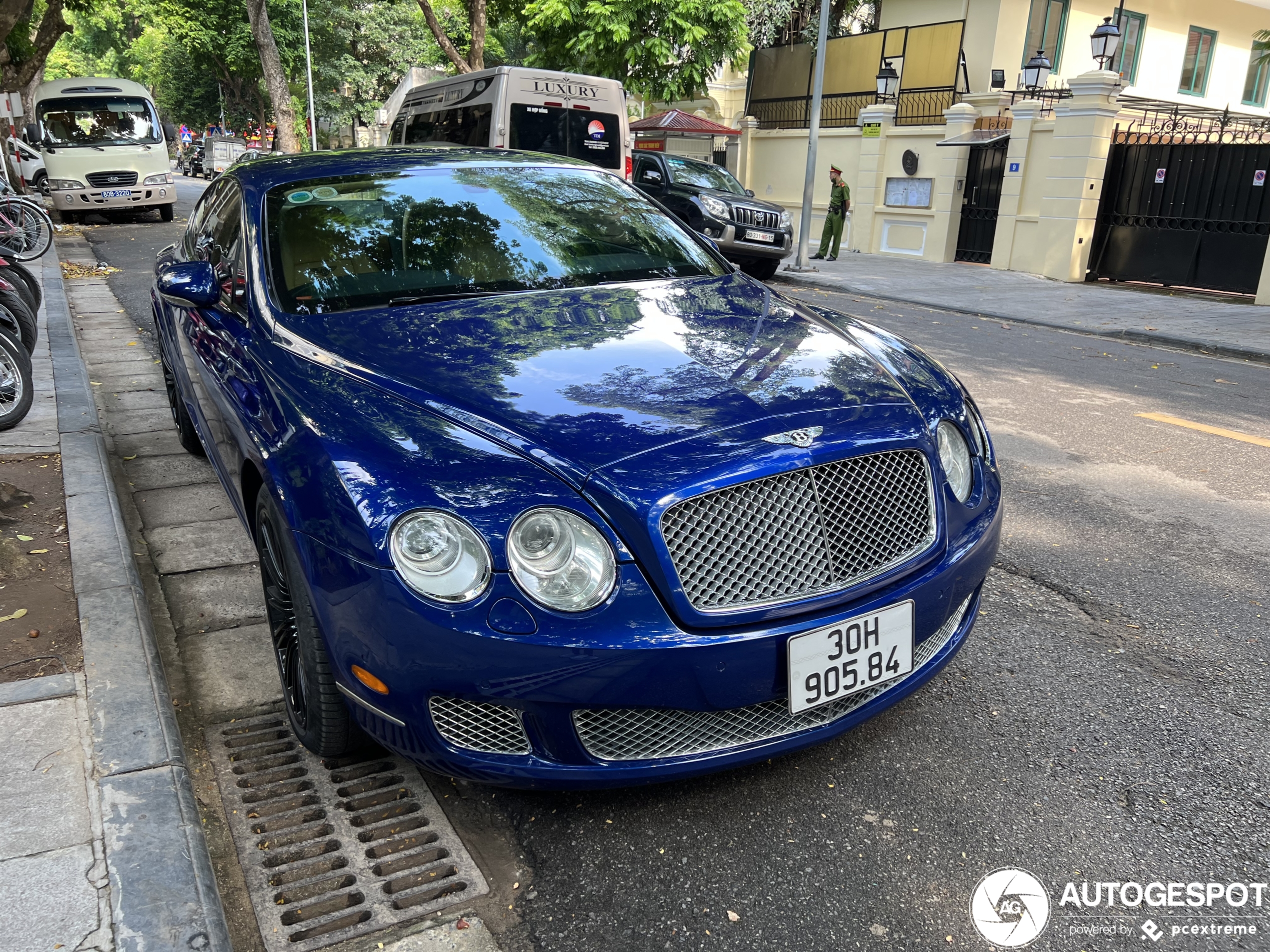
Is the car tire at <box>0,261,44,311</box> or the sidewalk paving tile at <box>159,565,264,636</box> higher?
the car tire at <box>0,261,44,311</box>

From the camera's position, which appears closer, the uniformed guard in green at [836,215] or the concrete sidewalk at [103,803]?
the concrete sidewalk at [103,803]

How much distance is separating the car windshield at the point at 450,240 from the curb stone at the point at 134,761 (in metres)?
1.17

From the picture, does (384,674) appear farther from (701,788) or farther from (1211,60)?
(1211,60)

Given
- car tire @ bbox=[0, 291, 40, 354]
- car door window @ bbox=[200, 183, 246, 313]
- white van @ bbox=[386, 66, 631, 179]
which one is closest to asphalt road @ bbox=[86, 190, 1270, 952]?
car door window @ bbox=[200, 183, 246, 313]

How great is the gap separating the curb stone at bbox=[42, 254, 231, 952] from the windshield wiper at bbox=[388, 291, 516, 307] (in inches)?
51.9

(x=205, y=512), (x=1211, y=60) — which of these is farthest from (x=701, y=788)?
(x=1211, y=60)

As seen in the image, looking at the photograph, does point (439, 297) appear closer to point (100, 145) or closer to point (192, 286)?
point (192, 286)

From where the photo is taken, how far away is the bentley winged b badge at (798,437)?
230cm

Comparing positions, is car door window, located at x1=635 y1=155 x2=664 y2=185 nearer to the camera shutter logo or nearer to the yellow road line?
the yellow road line

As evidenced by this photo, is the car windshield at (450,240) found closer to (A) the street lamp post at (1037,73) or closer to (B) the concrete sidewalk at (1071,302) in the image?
(B) the concrete sidewalk at (1071,302)

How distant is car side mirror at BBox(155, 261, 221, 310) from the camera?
3.38m

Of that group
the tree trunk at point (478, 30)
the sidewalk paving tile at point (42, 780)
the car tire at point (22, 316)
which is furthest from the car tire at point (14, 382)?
the tree trunk at point (478, 30)

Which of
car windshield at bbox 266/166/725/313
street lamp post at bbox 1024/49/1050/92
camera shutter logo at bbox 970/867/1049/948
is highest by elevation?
street lamp post at bbox 1024/49/1050/92

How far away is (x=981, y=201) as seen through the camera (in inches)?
715
